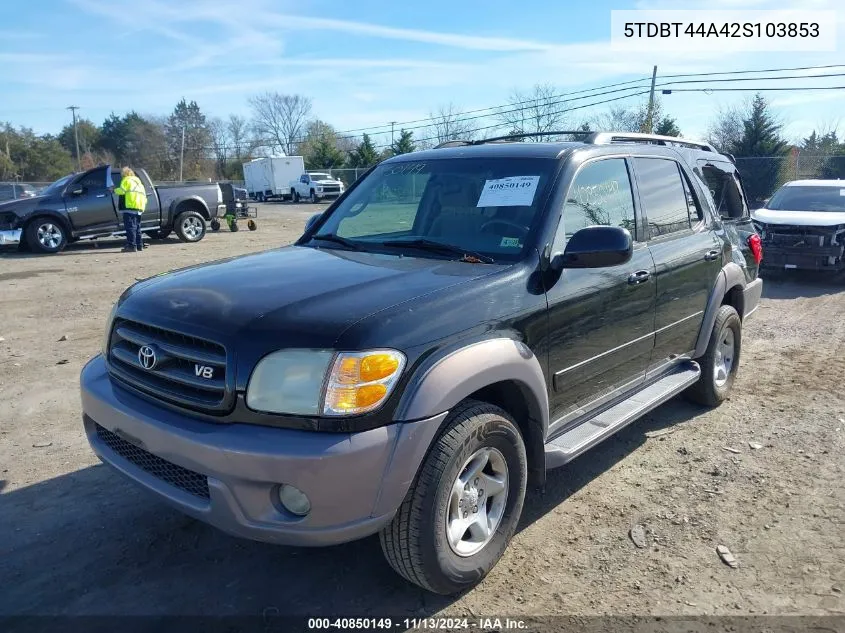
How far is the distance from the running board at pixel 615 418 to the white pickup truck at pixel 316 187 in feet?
130

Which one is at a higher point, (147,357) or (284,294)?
(284,294)

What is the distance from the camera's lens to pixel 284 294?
283 cm

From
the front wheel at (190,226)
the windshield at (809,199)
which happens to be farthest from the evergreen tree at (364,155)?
the windshield at (809,199)

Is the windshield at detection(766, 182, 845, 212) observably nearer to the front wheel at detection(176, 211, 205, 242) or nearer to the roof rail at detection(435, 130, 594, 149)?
the roof rail at detection(435, 130, 594, 149)

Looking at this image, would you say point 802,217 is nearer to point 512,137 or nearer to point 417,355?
point 512,137

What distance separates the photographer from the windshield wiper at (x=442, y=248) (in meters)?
3.28

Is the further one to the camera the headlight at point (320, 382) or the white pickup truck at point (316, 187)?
the white pickup truck at point (316, 187)

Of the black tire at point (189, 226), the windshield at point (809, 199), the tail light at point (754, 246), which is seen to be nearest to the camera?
the tail light at point (754, 246)

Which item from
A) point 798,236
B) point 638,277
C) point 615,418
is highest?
point 638,277

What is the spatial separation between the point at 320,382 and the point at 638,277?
2214 millimetres

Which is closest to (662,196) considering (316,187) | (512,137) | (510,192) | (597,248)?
(512,137)

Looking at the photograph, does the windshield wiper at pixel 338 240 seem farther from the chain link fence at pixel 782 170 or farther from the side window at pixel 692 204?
the chain link fence at pixel 782 170

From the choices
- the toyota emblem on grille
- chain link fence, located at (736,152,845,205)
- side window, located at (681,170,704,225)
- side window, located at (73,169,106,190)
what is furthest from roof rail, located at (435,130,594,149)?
chain link fence, located at (736,152,845,205)

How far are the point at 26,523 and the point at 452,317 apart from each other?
8.70ft
